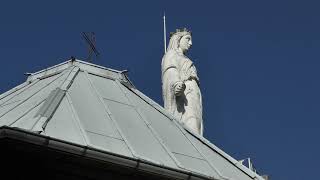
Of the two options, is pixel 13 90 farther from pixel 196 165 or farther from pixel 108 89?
pixel 196 165

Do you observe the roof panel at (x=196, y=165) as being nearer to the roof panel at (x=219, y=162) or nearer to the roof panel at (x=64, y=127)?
the roof panel at (x=219, y=162)

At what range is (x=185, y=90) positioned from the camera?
17.1 metres

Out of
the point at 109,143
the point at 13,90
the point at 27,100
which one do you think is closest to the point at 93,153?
the point at 109,143

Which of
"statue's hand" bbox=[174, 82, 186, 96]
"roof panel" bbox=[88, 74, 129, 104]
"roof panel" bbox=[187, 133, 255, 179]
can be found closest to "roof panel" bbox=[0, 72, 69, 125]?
"roof panel" bbox=[88, 74, 129, 104]

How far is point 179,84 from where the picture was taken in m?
→ 16.5

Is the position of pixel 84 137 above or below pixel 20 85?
below

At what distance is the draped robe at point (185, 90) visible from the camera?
54.2 ft

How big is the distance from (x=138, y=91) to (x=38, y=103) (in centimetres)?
299

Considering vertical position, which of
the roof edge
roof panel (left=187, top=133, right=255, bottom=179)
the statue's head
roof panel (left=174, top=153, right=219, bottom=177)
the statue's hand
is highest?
the statue's head

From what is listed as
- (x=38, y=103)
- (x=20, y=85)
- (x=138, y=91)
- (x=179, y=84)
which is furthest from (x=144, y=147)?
(x=179, y=84)

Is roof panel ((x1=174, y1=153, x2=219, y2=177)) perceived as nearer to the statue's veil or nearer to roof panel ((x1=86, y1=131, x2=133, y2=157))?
roof panel ((x1=86, y1=131, x2=133, y2=157))

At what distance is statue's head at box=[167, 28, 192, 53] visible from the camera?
715 inches

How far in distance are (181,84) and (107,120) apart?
602 centimetres

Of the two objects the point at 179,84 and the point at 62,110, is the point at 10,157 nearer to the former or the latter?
the point at 62,110
